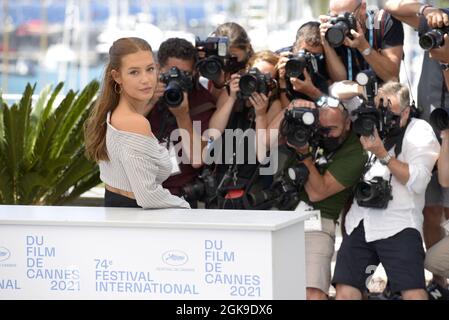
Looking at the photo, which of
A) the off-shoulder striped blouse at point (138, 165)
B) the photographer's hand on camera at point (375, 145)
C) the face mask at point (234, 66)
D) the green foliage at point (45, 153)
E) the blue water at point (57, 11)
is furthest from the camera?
the blue water at point (57, 11)

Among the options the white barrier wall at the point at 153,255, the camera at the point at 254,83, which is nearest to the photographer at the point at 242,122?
the camera at the point at 254,83

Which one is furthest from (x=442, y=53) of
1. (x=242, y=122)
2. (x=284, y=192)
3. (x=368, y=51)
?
(x=242, y=122)

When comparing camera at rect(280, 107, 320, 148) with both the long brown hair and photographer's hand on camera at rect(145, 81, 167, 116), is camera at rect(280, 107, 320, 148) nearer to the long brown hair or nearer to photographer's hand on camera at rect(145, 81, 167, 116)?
photographer's hand on camera at rect(145, 81, 167, 116)

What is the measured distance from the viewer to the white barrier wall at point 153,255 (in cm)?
518

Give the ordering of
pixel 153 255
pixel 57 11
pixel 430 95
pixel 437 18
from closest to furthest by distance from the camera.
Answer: pixel 153 255 < pixel 437 18 < pixel 430 95 < pixel 57 11

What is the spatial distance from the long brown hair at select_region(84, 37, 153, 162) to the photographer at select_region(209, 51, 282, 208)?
64.3 inches

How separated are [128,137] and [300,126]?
5.88 ft

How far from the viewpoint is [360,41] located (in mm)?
7359

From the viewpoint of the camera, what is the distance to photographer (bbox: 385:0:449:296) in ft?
24.4

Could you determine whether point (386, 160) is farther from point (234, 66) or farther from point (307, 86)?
point (234, 66)

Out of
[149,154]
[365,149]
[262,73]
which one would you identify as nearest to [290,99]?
[262,73]

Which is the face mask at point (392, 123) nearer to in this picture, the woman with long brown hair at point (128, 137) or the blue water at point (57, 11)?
the woman with long brown hair at point (128, 137)

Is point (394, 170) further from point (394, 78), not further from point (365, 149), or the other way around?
point (394, 78)

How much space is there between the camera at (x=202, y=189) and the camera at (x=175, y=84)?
544 mm
